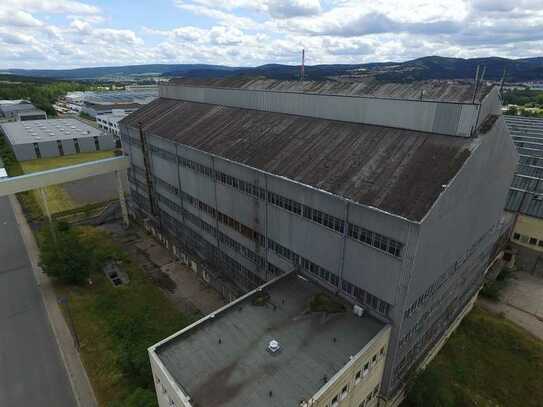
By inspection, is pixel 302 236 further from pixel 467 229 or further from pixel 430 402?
pixel 430 402

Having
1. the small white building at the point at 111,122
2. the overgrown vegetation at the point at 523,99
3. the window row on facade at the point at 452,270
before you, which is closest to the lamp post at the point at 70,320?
the window row on facade at the point at 452,270

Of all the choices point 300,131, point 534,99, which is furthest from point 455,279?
point 534,99

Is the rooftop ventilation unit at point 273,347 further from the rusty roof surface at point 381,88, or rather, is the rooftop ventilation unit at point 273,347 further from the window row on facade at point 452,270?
the rusty roof surface at point 381,88

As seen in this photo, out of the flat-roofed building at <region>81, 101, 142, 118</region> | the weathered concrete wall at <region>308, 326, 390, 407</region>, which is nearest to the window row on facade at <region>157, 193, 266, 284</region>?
→ the weathered concrete wall at <region>308, 326, 390, 407</region>

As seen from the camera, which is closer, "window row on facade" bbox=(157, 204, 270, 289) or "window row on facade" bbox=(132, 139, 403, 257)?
"window row on facade" bbox=(132, 139, 403, 257)

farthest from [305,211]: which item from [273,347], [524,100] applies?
[524,100]

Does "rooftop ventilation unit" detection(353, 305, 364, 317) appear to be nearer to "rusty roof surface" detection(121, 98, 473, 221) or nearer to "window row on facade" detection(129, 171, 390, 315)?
"window row on facade" detection(129, 171, 390, 315)

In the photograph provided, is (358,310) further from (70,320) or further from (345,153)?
(70,320)
